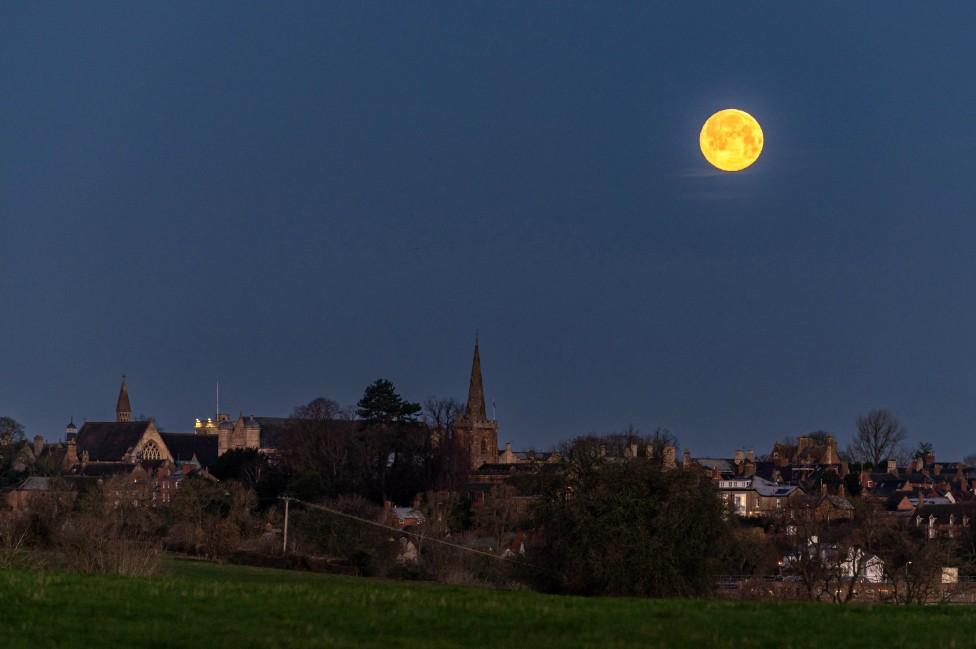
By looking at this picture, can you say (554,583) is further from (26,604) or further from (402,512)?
(402,512)

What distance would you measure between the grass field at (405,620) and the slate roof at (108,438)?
177 m

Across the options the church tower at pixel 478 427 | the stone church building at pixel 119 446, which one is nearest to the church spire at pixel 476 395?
the church tower at pixel 478 427

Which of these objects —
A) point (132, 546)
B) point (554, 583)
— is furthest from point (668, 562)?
point (132, 546)

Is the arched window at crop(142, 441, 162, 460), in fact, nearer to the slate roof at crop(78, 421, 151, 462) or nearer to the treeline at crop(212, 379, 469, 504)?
the slate roof at crop(78, 421, 151, 462)

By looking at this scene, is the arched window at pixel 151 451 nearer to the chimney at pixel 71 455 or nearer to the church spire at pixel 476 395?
the chimney at pixel 71 455

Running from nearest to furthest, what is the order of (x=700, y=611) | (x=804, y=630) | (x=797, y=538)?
(x=804, y=630) → (x=700, y=611) → (x=797, y=538)

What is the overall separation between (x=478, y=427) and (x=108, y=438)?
169 ft

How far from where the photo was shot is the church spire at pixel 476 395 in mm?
186925

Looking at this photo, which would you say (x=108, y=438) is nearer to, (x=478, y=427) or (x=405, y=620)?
(x=478, y=427)

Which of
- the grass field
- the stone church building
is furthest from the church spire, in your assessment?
the grass field

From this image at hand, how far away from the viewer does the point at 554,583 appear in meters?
46.3

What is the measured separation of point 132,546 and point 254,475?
3148 inches

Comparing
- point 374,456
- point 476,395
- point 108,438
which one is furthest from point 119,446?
point 374,456

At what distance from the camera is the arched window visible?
196m
